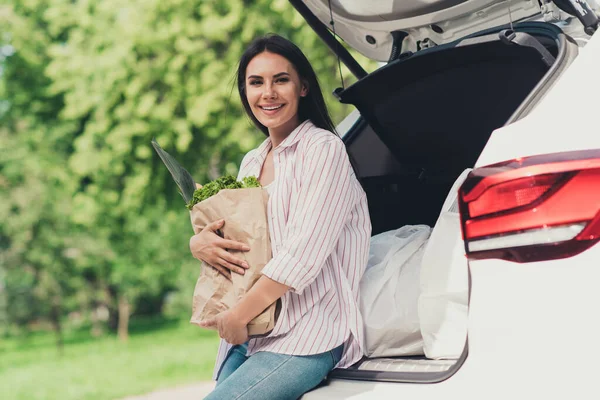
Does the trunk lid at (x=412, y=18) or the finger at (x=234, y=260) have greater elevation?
the trunk lid at (x=412, y=18)

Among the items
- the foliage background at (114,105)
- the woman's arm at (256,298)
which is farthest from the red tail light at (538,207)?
the foliage background at (114,105)

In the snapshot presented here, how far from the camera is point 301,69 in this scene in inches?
96.4

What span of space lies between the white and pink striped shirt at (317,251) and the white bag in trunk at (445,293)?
0.23 m

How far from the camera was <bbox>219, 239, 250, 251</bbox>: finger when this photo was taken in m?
2.11

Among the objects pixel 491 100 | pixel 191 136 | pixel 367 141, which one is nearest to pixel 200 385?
pixel 191 136

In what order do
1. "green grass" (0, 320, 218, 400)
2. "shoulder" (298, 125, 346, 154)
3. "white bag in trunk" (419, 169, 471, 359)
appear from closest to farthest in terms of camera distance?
"white bag in trunk" (419, 169, 471, 359) < "shoulder" (298, 125, 346, 154) < "green grass" (0, 320, 218, 400)

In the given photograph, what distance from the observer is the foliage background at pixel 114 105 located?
9.72 m

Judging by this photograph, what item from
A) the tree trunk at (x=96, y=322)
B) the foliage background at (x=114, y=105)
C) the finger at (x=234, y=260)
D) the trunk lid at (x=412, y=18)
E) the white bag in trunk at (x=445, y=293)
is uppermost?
the foliage background at (x=114, y=105)

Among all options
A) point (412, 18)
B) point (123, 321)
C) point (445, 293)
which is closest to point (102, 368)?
point (123, 321)

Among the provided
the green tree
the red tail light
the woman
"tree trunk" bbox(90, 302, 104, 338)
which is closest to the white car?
the red tail light

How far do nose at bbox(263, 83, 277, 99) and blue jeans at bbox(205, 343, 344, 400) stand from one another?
2.61ft

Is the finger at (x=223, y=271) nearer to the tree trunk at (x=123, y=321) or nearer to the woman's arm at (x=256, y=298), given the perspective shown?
the woman's arm at (x=256, y=298)

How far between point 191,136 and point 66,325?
21975 millimetres

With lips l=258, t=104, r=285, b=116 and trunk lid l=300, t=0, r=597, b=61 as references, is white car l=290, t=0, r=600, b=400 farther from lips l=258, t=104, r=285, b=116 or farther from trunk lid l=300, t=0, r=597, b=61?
lips l=258, t=104, r=285, b=116
